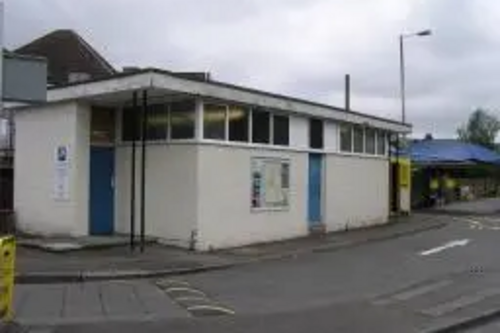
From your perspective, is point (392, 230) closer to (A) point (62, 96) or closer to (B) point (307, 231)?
(B) point (307, 231)

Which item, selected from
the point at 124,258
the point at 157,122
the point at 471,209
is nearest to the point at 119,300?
the point at 124,258

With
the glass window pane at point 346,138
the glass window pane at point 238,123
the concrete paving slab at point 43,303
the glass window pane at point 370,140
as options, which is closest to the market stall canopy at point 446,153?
the glass window pane at point 370,140

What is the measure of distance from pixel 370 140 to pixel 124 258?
42.7 feet

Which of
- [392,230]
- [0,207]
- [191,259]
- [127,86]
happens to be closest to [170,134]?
[127,86]

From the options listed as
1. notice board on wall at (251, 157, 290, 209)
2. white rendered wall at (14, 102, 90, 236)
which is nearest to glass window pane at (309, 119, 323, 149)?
notice board on wall at (251, 157, 290, 209)

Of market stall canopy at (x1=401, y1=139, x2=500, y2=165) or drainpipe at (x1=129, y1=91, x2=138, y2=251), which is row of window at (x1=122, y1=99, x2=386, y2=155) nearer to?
drainpipe at (x1=129, y1=91, x2=138, y2=251)

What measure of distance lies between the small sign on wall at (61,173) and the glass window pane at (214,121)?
347 centimetres

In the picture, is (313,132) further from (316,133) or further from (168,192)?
(168,192)

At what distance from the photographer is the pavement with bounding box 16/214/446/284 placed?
627 inches

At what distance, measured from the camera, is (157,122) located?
72.3 feet

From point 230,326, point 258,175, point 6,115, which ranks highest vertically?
point 6,115

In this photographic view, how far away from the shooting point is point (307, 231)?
2517cm

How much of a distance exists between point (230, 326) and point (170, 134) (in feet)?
33.5

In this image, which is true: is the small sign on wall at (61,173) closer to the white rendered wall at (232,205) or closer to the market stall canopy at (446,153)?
the white rendered wall at (232,205)
